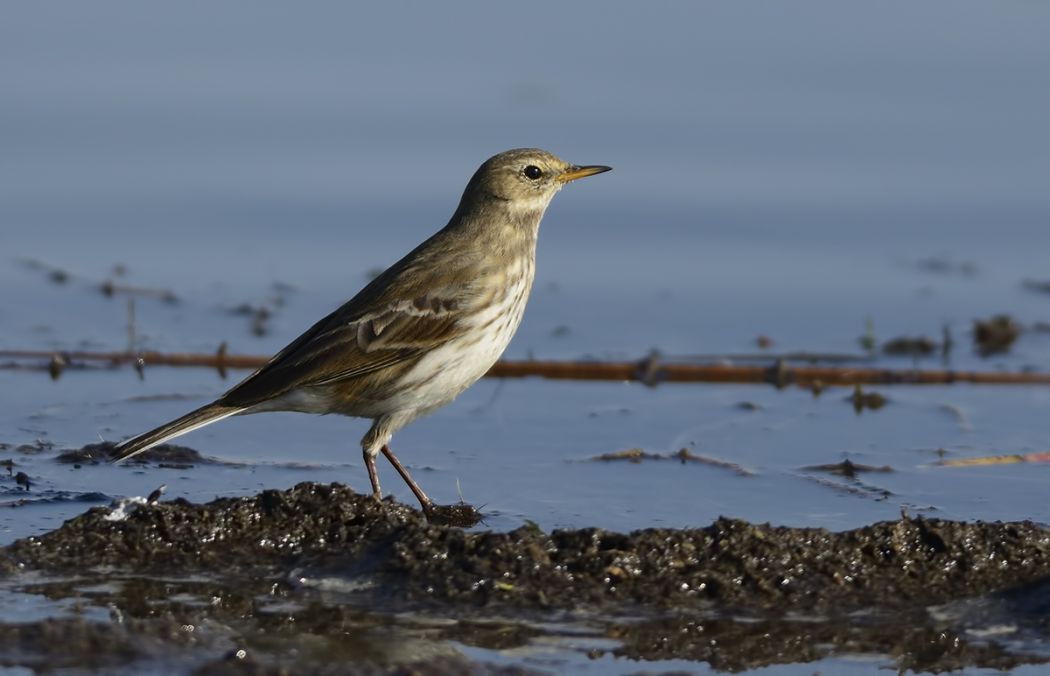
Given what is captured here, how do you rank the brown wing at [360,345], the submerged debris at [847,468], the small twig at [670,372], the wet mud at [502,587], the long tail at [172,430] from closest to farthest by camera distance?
the wet mud at [502,587] → the long tail at [172,430] → the brown wing at [360,345] → the submerged debris at [847,468] → the small twig at [670,372]

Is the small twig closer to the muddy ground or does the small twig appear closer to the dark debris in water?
the dark debris in water

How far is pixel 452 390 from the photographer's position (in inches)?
307

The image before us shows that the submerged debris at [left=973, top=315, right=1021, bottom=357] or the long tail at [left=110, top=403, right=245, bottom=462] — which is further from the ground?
the submerged debris at [left=973, top=315, right=1021, bottom=357]

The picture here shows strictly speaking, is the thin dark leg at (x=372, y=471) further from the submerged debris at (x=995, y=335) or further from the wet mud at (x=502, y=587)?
the submerged debris at (x=995, y=335)

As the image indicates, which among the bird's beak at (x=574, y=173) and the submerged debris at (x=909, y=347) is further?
the submerged debris at (x=909, y=347)

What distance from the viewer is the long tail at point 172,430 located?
717 centimetres

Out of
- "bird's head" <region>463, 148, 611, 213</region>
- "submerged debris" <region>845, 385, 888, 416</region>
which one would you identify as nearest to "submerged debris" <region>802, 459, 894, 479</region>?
"submerged debris" <region>845, 385, 888, 416</region>

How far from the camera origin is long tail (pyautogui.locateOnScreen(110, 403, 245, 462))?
23.5 feet

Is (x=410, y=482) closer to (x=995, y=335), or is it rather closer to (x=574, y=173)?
(x=574, y=173)

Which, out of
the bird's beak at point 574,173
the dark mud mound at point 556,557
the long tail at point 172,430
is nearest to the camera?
the dark mud mound at point 556,557

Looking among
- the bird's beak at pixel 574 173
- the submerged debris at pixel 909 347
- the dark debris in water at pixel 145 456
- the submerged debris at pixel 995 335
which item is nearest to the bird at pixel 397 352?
the dark debris in water at pixel 145 456

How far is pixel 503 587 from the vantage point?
5672 millimetres

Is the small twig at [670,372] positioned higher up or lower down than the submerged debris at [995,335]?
lower down

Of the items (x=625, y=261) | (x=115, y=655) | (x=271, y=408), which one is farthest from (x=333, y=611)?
(x=625, y=261)
